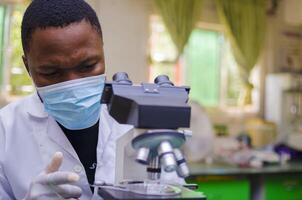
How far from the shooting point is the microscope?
78 cm

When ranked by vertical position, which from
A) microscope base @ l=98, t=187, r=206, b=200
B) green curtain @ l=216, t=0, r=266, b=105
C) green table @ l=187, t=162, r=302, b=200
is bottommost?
green table @ l=187, t=162, r=302, b=200

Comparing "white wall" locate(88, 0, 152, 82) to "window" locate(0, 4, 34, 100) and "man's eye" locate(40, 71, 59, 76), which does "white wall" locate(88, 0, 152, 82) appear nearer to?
"window" locate(0, 4, 34, 100)

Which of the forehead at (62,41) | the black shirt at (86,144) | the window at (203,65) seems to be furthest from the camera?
the window at (203,65)

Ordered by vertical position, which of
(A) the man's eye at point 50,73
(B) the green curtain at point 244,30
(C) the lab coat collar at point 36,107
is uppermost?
(B) the green curtain at point 244,30

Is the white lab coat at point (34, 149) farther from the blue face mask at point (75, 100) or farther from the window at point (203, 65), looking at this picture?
the window at point (203, 65)

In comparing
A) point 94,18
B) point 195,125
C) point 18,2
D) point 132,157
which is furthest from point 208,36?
point 132,157

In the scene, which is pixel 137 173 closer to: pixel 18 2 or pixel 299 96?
pixel 18 2

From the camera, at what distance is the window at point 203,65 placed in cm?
349

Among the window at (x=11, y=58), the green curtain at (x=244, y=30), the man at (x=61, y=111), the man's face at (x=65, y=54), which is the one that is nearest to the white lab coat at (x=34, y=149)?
the man at (x=61, y=111)

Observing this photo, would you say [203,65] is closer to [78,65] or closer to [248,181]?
[248,181]

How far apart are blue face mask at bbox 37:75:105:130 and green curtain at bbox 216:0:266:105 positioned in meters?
2.75

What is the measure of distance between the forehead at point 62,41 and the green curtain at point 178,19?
90.3 inches

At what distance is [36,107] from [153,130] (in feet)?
1.78

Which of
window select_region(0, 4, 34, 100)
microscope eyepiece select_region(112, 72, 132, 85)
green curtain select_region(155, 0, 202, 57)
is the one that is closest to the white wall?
green curtain select_region(155, 0, 202, 57)
